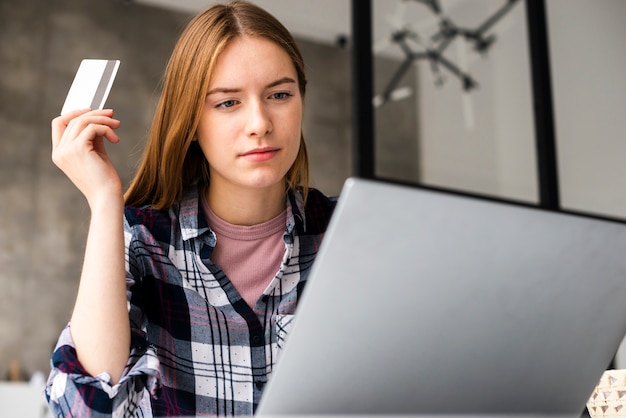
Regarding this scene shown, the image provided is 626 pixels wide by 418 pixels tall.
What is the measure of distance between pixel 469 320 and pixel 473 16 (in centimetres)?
516

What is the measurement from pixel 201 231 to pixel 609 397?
586 millimetres

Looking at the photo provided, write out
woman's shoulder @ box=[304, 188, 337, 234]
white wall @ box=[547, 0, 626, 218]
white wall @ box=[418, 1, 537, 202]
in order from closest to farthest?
woman's shoulder @ box=[304, 188, 337, 234], white wall @ box=[547, 0, 626, 218], white wall @ box=[418, 1, 537, 202]

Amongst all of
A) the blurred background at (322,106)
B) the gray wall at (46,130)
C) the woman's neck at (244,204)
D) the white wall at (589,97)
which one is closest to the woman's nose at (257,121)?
the woman's neck at (244,204)

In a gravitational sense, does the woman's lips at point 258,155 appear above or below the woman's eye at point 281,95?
below

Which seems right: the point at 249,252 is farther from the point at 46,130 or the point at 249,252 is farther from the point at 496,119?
the point at 496,119

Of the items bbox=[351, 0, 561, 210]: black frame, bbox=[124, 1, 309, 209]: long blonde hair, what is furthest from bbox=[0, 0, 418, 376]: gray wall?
bbox=[351, 0, 561, 210]: black frame

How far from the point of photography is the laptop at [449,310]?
1.87 feet

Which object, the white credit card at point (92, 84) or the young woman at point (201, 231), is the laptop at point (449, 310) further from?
the white credit card at point (92, 84)

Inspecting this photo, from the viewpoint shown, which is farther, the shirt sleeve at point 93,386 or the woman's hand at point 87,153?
the woman's hand at point 87,153

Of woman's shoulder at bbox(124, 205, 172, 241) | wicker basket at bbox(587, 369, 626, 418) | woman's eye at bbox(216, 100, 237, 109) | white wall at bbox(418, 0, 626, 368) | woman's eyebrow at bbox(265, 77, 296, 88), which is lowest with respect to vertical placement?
wicker basket at bbox(587, 369, 626, 418)

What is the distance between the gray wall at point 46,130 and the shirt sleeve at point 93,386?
352 centimetres

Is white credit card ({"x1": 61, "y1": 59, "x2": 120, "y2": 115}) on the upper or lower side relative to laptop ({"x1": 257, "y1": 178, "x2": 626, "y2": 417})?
upper

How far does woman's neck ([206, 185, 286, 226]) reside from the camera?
1128 millimetres

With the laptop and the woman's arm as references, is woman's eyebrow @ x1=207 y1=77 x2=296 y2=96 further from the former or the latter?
the laptop
